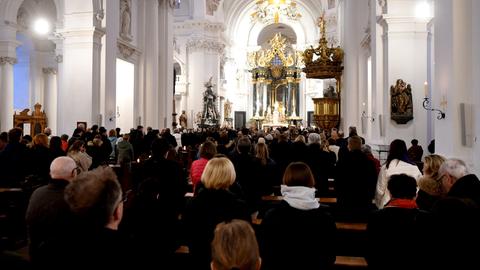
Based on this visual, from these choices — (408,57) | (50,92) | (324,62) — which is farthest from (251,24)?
(408,57)

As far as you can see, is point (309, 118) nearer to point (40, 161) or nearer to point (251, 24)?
point (251, 24)

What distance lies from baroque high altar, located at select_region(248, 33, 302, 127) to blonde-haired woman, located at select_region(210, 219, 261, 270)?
41.6 metres

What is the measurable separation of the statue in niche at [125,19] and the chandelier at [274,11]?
2023 cm

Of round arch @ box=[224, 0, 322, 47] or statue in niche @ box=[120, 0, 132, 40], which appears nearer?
statue in niche @ box=[120, 0, 132, 40]

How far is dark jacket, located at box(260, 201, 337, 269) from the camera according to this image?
318 cm

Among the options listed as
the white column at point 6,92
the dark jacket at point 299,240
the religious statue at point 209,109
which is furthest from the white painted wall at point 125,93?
the dark jacket at point 299,240

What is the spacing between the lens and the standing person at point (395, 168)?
209 inches

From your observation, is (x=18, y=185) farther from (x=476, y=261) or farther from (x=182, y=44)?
(x=182, y=44)

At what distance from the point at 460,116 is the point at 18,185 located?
7.21 meters

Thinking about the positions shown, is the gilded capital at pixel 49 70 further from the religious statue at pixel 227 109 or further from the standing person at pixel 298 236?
the standing person at pixel 298 236

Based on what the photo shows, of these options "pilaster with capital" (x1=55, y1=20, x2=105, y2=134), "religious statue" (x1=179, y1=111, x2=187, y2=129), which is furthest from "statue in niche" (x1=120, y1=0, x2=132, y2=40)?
"religious statue" (x1=179, y1=111, x2=187, y2=129)

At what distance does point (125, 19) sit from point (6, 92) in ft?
17.0

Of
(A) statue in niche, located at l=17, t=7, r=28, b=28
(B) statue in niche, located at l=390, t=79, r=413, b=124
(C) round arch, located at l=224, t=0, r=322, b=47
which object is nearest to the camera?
(B) statue in niche, located at l=390, t=79, r=413, b=124

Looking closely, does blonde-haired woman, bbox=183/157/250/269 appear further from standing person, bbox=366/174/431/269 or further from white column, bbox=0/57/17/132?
white column, bbox=0/57/17/132
